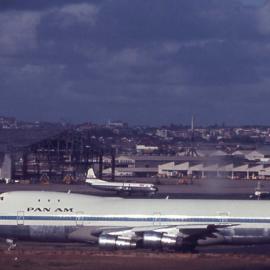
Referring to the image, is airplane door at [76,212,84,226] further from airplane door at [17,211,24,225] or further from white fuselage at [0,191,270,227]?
airplane door at [17,211,24,225]

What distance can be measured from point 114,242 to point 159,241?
8.66 ft

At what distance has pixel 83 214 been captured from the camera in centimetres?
5506

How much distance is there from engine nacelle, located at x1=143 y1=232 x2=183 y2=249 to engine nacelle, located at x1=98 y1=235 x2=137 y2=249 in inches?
39.7

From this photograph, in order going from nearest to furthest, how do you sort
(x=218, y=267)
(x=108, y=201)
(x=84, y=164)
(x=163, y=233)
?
(x=218, y=267) < (x=163, y=233) < (x=108, y=201) < (x=84, y=164)

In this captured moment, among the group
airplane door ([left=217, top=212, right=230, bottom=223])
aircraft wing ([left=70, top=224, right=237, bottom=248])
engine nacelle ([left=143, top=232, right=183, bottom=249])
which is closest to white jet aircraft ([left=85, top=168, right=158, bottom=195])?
airplane door ([left=217, top=212, right=230, bottom=223])

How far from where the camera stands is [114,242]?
171ft

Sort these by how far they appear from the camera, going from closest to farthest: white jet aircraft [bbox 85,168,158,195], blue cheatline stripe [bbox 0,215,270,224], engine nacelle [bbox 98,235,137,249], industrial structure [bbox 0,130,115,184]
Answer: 1. engine nacelle [bbox 98,235,137,249]
2. blue cheatline stripe [bbox 0,215,270,224]
3. white jet aircraft [bbox 85,168,158,195]
4. industrial structure [bbox 0,130,115,184]

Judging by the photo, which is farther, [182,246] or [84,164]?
[84,164]

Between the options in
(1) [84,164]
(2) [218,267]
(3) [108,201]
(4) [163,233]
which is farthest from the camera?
(1) [84,164]

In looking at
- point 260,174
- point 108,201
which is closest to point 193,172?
point 260,174

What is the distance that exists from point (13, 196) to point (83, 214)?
4632mm

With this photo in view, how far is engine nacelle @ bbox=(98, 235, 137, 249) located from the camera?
170 ft

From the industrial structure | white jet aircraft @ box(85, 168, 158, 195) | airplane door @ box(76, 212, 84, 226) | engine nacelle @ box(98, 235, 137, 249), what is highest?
the industrial structure

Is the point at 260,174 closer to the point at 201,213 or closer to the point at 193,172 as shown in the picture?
the point at 193,172
